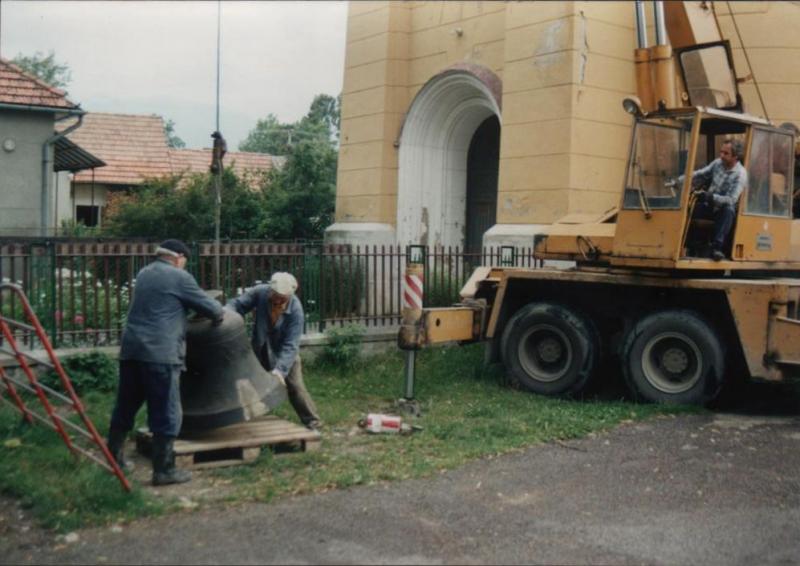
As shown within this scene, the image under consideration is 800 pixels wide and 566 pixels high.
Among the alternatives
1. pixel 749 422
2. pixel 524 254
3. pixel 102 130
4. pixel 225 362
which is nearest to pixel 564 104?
pixel 524 254

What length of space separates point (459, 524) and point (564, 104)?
10.0 m

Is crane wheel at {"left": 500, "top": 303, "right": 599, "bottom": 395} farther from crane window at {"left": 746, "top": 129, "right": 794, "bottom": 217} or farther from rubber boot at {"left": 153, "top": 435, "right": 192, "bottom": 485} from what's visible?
rubber boot at {"left": 153, "top": 435, "right": 192, "bottom": 485}

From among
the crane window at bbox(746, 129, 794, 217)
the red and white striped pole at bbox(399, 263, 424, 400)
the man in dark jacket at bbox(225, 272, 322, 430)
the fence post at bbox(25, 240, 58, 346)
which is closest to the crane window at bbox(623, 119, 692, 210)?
the crane window at bbox(746, 129, 794, 217)

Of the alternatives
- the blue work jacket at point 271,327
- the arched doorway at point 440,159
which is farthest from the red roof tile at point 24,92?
the blue work jacket at point 271,327

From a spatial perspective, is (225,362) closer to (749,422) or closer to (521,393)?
(521,393)

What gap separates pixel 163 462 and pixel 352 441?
1.92 m

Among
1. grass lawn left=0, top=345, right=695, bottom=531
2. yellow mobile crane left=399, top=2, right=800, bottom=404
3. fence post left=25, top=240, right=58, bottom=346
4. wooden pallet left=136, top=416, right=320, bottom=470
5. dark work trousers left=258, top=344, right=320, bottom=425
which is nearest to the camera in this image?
grass lawn left=0, top=345, right=695, bottom=531

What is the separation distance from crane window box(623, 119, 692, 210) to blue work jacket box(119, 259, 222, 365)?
4.93 meters

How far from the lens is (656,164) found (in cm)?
983

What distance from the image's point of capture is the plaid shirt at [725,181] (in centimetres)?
956

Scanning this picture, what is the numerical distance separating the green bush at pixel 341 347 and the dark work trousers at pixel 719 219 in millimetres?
4471

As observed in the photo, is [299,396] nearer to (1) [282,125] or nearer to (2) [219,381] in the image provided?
(2) [219,381]

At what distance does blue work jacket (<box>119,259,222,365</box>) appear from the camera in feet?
22.6

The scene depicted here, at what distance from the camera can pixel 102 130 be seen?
1367 inches
